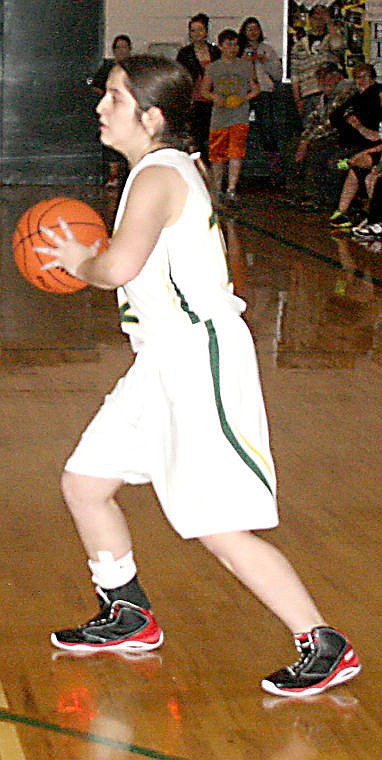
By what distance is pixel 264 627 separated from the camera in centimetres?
317

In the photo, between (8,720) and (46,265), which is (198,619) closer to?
(8,720)

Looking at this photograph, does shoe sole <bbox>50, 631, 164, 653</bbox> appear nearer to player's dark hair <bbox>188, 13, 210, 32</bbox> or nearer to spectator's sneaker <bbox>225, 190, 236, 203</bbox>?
spectator's sneaker <bbox>225, 190, 236, 203</bbox>

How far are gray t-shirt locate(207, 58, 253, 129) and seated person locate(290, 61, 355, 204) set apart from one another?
0.76m

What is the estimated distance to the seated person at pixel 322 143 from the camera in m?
12.8

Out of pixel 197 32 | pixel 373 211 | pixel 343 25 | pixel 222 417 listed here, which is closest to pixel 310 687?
pixel 222 417

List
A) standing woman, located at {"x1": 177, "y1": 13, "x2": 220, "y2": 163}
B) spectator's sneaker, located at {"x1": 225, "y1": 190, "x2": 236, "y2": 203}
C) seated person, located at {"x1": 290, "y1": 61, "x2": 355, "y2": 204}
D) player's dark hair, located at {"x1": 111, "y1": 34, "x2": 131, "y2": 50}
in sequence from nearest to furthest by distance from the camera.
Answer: seated person, located at {"x1": 290, "y1": 61, "x2": 355, "y2": 204} < spectator's sneaker, located at {"x1": 225, "y1": 190, "x2": 236, "y2": 203} < standing woman, located at {"x1": 177, "y1": 13, "x2": 220, "y2": 163} < player's dark hair, located at {"x1": 111, "y1": 34, "x2": 131, "y2": 50}

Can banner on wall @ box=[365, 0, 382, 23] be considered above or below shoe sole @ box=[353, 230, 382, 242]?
above

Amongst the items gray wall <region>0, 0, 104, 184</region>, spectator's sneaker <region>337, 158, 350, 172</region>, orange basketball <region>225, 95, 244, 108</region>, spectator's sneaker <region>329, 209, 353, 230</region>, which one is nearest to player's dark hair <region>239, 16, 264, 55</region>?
orange basketball <region>225, 95, 244, 108</region>

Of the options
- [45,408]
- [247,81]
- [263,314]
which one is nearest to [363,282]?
[263,314]

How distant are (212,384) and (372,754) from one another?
0.84m

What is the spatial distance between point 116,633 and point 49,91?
13.6 meters

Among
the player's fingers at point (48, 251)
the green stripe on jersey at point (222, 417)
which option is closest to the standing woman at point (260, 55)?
the player's fingers at point (48, 251)

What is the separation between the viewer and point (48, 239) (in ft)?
10.1

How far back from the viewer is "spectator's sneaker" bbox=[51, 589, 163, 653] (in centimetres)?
301
